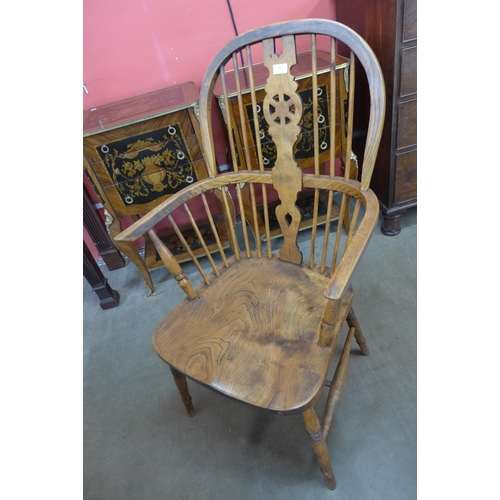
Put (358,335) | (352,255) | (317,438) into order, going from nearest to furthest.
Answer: (352,255)
(317,438)
(358,335)

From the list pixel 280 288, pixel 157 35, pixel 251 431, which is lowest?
pixel 251 431

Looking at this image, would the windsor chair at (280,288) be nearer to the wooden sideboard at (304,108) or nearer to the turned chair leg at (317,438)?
the turned chair leg at (317,438)

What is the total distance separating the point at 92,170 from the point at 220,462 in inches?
58.0

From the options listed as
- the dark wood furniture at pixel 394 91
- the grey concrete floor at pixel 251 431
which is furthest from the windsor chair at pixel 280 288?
the dark wood furniture at pixel 394 91

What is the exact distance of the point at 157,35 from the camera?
177cm

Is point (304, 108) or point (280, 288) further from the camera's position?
point (304, 108)

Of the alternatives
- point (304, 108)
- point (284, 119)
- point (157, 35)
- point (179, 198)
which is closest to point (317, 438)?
point (179, 198)

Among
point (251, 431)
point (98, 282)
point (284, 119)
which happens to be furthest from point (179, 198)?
point (98, 282)

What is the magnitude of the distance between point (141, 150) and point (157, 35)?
683mm

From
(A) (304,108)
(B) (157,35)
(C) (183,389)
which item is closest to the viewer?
(C) (183,389)

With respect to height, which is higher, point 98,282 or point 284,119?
point 284,119

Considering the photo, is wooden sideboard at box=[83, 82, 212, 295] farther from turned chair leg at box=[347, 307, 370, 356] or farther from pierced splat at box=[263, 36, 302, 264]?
turned chair leg at box=[347, 307, 370, 356]

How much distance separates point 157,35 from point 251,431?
205 cm

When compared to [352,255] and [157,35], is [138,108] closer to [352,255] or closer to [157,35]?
[157,35]
